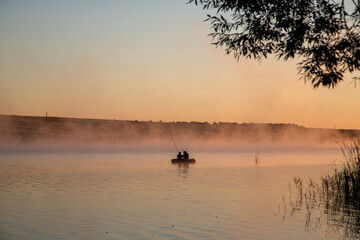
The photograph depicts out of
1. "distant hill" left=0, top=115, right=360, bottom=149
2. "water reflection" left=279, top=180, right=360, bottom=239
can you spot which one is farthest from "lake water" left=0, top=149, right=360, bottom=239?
"distant hill" left=0, top=115, right=360, bottom=149

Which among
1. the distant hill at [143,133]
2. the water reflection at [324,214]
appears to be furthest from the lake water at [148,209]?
the distant hill at [143,133]

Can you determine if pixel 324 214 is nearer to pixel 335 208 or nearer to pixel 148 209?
pixel 335 208

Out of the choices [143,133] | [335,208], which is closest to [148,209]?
[335,208]

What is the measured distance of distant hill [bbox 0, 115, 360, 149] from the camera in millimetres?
81062

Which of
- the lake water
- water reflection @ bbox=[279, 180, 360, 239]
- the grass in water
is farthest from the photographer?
the grass in water

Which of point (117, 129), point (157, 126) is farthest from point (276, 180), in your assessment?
point (157, 126)

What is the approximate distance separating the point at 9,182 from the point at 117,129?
7637 cm

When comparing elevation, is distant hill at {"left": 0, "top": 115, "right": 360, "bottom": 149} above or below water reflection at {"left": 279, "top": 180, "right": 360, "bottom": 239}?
above

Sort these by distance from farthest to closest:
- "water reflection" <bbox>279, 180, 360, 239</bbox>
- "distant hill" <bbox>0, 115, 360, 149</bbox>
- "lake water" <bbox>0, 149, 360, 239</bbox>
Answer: "distant hill" <bbox>0, 115, 360, 149</bbox>, "water reflection" <bbox>279, 180, 360, 239</bbox>, "lake water" <bbox>0, 149, 360, 239</bbox>

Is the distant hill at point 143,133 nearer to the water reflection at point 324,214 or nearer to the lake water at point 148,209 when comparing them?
the lake water at point 148,209

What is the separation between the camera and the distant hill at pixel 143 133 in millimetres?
81062

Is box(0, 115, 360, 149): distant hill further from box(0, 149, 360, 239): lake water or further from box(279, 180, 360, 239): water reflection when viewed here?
box(279, 180, 360, 239): water reflection

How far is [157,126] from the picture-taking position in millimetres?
112750

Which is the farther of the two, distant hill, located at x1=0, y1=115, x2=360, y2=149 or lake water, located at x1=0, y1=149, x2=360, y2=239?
distant hill, located at x1=0, y1=115, x2=360, y2=149
